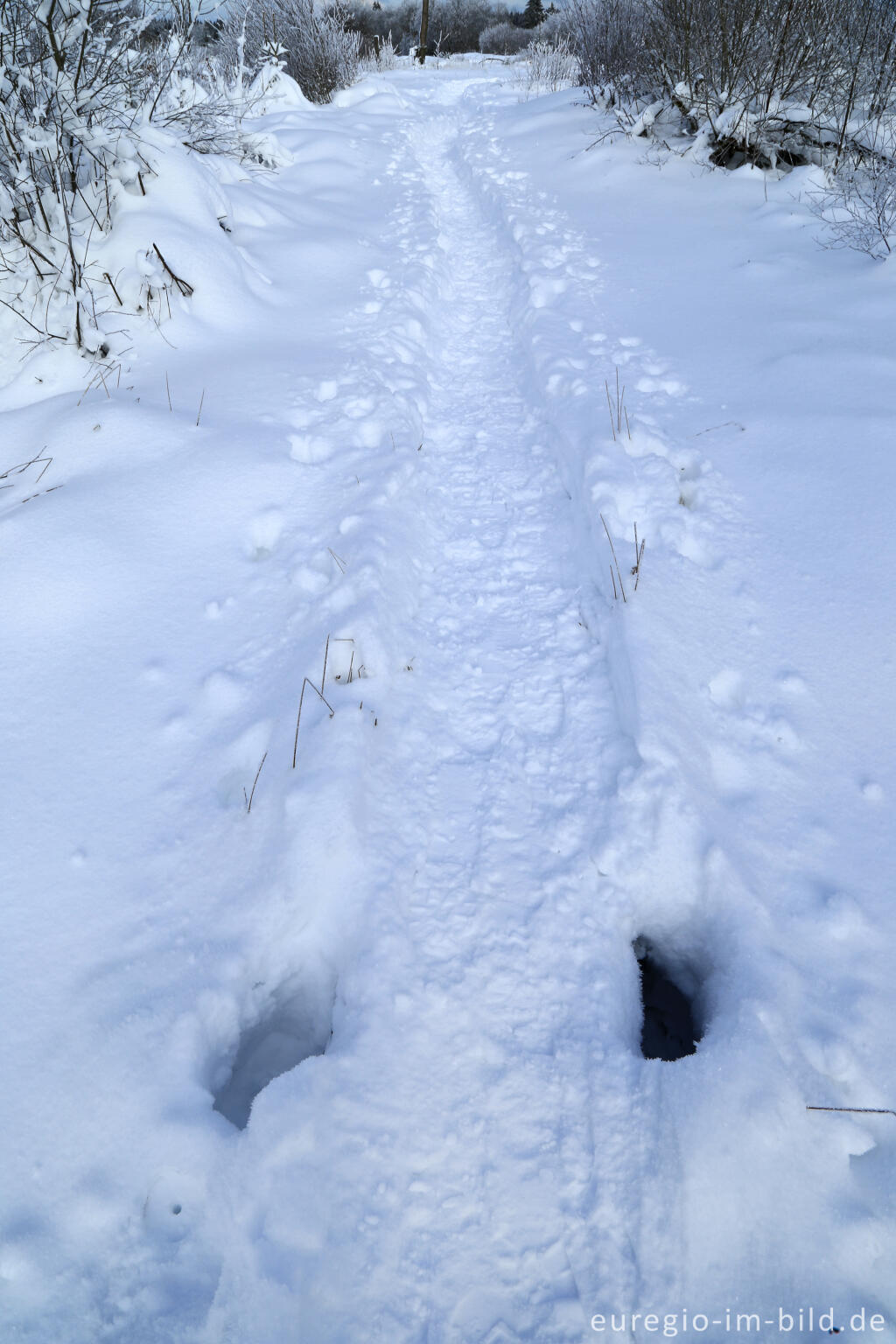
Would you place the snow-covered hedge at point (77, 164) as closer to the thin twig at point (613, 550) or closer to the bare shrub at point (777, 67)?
the thin twig at point (613, 550)

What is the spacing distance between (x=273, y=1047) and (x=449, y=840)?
75cm

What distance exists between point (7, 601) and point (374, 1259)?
7.77 feet

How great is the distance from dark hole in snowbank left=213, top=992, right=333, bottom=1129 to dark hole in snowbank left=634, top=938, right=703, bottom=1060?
0.88 meters

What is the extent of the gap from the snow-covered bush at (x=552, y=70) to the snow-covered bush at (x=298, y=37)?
392 centimetres

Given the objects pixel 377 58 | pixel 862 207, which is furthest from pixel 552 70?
pixel 862 207

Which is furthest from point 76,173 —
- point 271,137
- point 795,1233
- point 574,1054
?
point 795,1233

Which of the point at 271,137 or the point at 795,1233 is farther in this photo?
the point at 271,137

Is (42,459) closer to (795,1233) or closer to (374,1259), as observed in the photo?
(374,1259)

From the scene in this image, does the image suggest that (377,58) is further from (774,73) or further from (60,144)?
(60,144)

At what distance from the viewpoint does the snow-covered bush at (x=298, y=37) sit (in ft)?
35.8

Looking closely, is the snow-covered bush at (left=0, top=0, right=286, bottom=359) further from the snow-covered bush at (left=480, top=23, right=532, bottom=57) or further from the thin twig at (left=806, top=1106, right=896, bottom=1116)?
the snow-covered bush at (left=480, top=23, right=532, bottom=57)

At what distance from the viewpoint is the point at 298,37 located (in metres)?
11.4

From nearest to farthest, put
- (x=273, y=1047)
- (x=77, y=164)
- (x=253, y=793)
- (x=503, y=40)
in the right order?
(x=273, y=1047) < (x=253, y=793) < (x=77, y=164) < (x=503, y=40)

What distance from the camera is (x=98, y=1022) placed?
1.55 meters
